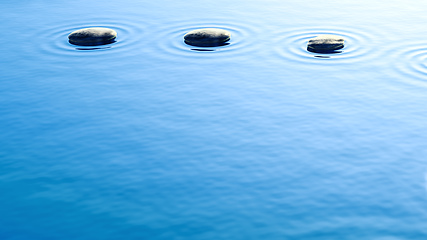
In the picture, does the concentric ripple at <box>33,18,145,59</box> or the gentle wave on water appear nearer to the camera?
the gentle wave on water

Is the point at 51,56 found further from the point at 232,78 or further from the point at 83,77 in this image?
the point at 232,78

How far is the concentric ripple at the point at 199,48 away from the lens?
2030cm

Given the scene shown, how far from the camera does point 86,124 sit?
15773 mm

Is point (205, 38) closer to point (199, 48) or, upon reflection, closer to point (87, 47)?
point (199, 48)

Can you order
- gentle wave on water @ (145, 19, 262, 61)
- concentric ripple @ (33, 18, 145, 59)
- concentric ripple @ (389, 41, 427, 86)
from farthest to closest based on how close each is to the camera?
concentric ripple @ (33, 18, 145, 59), gentle wave on water @ (145, 19, 262, 61), concentric ripple @ (389, 41, 427, 86)

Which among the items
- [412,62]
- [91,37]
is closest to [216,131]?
[412,62]

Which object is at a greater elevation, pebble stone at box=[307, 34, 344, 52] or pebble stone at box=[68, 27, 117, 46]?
pebble stone at box=[68, 27, 117, 46]

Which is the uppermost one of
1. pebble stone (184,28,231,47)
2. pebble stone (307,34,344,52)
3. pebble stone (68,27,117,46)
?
pebble stone (68,27,117,46)

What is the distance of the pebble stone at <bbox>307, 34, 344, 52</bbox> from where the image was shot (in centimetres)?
2031

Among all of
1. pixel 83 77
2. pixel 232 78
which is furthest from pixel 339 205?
pixel 83 77

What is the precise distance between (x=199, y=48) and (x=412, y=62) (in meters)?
7.66

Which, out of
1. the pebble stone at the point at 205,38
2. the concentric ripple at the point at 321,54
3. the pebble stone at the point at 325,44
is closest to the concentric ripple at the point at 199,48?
the pebble stone at the point at 205,38

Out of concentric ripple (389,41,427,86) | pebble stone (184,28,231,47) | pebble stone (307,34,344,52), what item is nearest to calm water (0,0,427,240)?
concentric ripple (389,41,427,86)

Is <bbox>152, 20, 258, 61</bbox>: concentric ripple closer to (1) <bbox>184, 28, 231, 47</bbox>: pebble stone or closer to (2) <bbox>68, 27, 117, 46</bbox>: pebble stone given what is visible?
(1) <bbox>184, 28, 231, 47</bbox>: pebble stone
